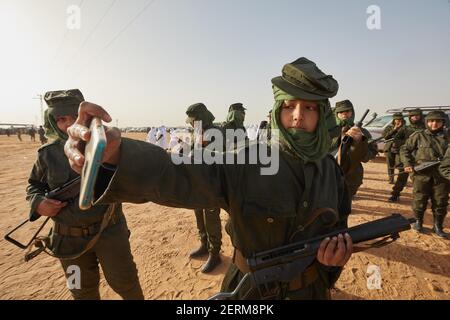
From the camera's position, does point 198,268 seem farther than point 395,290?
Yes

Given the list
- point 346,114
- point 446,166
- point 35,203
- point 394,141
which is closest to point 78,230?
point 35,203

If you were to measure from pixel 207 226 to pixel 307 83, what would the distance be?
9.15ft

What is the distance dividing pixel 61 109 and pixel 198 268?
2.87 m

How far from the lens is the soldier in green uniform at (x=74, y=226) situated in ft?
7.24

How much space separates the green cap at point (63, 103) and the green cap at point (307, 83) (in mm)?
2051

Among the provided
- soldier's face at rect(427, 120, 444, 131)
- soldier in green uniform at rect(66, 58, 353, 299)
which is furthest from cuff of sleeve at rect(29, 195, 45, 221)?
soldier's face at rect(427, 120, 444, 131)

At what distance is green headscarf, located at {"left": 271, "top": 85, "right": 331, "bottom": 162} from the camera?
137 cm

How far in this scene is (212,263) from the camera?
3732 millimetres

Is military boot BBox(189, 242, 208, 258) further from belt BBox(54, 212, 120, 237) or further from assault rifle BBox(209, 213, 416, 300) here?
assault rifle BBox(209, 213, 416, 300)

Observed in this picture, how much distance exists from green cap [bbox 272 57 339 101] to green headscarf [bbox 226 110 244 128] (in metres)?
4.72

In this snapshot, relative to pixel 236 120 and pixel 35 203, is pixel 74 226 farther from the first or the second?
pixel 236 120
